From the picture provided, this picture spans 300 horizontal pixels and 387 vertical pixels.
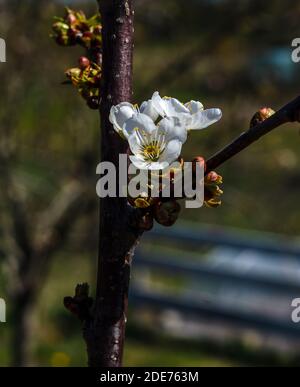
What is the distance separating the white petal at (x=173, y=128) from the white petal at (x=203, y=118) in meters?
0.03

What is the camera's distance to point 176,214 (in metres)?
0.95

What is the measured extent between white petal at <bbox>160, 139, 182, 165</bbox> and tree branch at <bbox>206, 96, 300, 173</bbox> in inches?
1.8

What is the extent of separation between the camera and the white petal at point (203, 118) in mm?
996

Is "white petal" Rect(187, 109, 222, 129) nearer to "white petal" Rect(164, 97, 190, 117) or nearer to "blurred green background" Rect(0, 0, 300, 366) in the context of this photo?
"white petal" Rect(164, 97, 190, 117)

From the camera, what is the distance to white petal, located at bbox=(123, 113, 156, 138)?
0.94 meters

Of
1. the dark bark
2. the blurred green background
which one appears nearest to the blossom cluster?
the blurred green background

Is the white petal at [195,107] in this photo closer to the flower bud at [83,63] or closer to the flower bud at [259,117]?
the flower bud at [259,117]

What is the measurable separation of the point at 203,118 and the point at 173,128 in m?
0.06

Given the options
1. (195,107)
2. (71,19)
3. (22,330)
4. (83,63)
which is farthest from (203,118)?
(22,330)

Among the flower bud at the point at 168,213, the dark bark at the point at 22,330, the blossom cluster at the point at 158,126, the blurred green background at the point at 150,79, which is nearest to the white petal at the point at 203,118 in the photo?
the blossom cluster at the point at 158,126

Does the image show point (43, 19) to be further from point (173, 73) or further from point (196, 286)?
point (196, 286)
